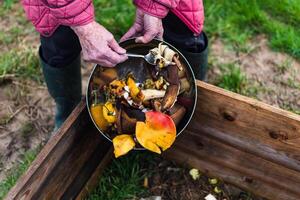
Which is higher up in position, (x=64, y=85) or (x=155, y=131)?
(x=155, y=131)

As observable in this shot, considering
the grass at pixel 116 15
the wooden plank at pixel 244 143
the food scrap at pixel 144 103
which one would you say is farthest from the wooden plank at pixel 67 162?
the grass at pixel 116 15

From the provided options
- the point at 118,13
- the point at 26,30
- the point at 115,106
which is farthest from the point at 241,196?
the point at 26,30

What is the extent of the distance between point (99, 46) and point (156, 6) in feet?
0.77

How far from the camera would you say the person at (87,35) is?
156cm

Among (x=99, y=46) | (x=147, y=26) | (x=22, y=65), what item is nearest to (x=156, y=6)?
(x=147, y=26)

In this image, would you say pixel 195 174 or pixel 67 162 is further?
pixel 195 174

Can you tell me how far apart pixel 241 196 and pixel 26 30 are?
131 centimetres

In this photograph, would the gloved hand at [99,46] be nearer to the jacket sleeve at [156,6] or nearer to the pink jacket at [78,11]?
the pink jacket at [78,11]

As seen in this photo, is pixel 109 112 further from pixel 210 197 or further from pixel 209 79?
pixel 209 79

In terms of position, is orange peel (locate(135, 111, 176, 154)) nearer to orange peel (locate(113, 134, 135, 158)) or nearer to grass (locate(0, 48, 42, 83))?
orange peel (locate(113, 134, 135, 158))

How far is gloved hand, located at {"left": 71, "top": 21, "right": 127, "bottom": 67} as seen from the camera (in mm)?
1561

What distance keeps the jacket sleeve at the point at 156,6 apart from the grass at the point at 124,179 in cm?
63

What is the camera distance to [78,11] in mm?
1521

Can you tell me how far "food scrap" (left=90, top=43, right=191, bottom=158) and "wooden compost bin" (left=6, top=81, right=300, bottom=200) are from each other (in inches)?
4.7
